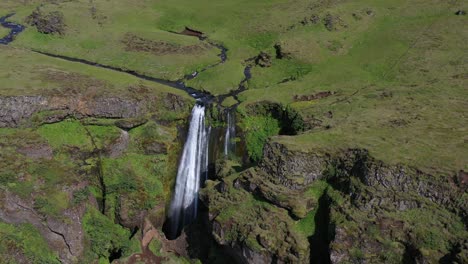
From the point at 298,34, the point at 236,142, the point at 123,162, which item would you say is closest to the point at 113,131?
the point at 123,162

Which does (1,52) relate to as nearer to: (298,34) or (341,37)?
(298,34)

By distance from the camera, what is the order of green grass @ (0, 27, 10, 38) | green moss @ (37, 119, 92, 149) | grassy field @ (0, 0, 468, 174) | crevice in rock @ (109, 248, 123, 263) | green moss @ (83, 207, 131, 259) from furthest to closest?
green grass @ (0, 27, 10, 38) → green moss @ (37, 119, 92, 149) → crevice in rock @ (109, 248, 123, 263) → green moss @ (83, 207, 131, 259) → grassy field @ (0, 0, 468, 174)

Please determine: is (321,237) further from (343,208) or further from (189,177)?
(189,177)

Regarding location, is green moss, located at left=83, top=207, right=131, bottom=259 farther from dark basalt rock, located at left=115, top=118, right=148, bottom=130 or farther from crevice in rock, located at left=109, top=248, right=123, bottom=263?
dark basalt rock, located at left=115, top=118, right=148, bottom=130

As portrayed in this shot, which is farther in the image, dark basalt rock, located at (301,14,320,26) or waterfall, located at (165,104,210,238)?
dark basalt rock, located at (301,14,320,26)

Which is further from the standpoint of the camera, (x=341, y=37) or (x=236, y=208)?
(x=341, y=37)

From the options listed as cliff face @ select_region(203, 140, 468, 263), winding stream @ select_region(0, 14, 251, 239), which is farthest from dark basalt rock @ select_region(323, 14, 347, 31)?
cliff face @ select_region(203, 140, 468, 263)
